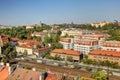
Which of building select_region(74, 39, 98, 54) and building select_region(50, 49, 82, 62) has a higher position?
building select_region(74, 39, 98, 54)

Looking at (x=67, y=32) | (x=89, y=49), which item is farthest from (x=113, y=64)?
(x=67, y=32)

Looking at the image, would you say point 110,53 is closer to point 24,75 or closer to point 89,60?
point 89,60

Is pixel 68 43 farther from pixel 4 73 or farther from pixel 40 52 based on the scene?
pixel 4 73

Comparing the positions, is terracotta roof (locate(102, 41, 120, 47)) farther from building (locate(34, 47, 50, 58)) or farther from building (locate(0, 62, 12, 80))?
building (locate(0, 62, 12, 80))

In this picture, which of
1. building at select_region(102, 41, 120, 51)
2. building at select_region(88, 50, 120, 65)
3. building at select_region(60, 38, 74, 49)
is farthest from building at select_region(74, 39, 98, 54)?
building at select_region(88, 50, 120, 65)

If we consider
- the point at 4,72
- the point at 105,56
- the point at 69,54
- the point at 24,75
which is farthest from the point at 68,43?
the point at 24,75

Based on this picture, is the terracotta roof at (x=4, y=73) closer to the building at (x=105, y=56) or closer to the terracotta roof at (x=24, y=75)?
the terracotta roof at (x=24, y=75)

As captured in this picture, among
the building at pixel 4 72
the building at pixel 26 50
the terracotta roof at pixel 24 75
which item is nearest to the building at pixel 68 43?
the building at pixel 26 50

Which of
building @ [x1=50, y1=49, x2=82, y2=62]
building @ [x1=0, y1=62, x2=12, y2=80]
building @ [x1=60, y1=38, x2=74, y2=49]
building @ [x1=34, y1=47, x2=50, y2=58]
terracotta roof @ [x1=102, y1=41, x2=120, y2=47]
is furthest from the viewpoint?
building @ [x1=60, y1=38, x2=74, y2=49]
